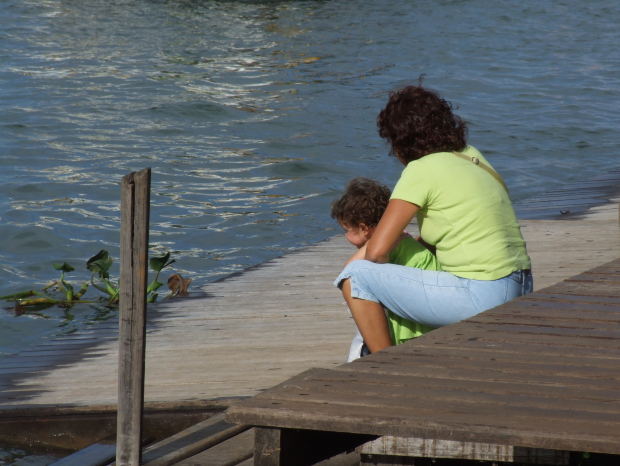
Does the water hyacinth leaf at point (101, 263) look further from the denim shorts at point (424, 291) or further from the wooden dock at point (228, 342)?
the denim shorts at point (424, 291)

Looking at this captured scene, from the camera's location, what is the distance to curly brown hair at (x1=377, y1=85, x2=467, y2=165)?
421 centimetres

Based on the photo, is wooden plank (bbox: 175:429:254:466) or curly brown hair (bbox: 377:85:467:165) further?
curly brown hair (bbox: 377:85:467:165)

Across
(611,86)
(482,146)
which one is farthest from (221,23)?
(482,146)

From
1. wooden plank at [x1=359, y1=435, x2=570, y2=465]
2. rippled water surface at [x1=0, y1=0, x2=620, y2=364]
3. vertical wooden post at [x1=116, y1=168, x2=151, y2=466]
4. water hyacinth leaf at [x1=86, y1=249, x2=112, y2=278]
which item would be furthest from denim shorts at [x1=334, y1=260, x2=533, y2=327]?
rippled water surface at [x1=0, y1=0, x2=620, y2=364]

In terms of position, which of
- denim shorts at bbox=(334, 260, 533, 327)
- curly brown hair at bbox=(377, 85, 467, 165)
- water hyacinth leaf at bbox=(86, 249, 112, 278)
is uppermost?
curly brown hair at bbox=(377, 85, 467, 165)

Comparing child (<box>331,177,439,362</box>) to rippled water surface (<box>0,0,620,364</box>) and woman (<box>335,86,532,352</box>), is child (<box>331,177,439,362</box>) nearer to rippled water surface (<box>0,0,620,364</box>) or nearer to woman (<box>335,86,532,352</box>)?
woman (<box>335,86,532,352</box>)

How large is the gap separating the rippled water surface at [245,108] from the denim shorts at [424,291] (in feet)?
15.9

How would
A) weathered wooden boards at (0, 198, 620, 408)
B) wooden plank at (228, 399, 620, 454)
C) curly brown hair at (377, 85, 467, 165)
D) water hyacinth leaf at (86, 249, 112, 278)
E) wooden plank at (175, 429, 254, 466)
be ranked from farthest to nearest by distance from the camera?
1. water hyacinth leaf at (86, 249, 112, 278)
2. weathered wooden boards at (0, 198, 620, 408)
3. curly brown hair at (377, 85, 467, 165)
4. wooden plank at (175, 429, 254, 466)
5. wooden plank at (228, 399, 620, 454)

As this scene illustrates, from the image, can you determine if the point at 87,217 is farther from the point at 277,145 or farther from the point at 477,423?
the point at 477,423

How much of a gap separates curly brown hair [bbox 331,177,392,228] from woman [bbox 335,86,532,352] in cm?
24

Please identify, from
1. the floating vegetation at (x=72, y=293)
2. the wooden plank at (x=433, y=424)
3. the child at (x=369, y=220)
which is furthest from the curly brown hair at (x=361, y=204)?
the floating vegetation at (x=72, y=293)

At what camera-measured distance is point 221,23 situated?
25.8m

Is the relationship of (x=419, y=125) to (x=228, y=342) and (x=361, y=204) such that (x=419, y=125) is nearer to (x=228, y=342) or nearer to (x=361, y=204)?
(x=361, y=204)

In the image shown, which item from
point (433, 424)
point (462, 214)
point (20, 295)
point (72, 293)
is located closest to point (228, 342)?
point (462, 214)
